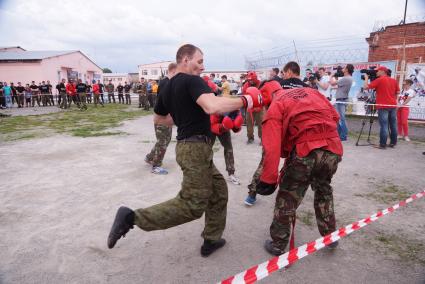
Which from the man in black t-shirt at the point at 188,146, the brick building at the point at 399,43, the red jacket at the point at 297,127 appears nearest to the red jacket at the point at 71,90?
the brick building at the point at 399,43

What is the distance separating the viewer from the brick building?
13.8 metres

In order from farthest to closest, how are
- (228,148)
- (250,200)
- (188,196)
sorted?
(228,148)
(250,200)
(188,196)

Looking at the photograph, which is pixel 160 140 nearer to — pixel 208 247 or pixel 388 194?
pixel 208 247

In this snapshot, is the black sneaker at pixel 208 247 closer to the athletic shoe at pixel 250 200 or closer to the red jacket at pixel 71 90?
the athletic shoe at pixel 250 200

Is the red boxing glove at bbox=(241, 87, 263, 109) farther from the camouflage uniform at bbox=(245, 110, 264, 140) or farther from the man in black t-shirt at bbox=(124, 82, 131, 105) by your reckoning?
the man in black t-shirt at bbox=(124, 82, 131, 105)

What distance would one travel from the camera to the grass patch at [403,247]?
2730 mm

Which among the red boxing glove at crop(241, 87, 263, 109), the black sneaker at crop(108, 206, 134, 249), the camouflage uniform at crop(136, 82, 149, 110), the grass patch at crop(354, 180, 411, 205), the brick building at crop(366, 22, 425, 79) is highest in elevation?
the brick building at crop(366, 22, 425, 79)

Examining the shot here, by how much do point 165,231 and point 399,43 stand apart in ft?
57.0

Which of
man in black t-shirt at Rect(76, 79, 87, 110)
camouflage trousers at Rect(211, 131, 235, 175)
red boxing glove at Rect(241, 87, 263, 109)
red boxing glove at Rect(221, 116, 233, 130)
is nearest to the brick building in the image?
camouflage trousers at Rect(211, 131, 235, 175)

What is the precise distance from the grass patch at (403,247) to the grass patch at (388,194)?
1.03m

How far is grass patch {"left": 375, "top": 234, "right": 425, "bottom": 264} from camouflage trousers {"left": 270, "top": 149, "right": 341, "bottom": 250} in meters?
0.69

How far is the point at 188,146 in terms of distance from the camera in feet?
8.16

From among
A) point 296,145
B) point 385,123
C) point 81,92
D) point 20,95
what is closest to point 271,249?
point 296,145

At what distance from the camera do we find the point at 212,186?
106 inches
